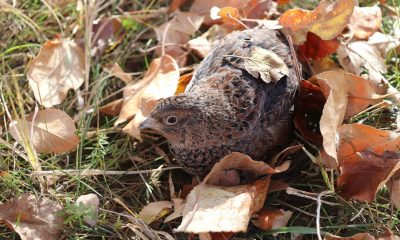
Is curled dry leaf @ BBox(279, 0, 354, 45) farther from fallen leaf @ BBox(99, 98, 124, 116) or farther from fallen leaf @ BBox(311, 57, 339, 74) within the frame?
fallen leaf @ BBox(99, 98, 124, 116)

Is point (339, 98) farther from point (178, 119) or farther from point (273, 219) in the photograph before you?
point (178, 119)

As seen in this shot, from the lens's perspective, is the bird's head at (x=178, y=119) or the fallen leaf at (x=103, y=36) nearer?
the bird's head at (x=178, y=119)

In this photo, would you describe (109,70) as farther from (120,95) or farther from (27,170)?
(27,170)

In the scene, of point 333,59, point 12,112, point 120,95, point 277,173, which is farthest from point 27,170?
point 333,59

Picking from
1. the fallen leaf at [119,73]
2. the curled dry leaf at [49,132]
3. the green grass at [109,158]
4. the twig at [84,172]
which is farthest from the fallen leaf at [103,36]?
the twig at [84,172]

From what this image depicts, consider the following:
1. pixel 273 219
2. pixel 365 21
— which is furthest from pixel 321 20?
pixel 273 219

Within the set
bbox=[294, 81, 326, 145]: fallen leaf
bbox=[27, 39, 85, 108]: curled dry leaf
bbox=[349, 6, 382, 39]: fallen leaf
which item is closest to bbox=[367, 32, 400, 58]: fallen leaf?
bbox=[349, 6, 382, 39]: fallen leaf

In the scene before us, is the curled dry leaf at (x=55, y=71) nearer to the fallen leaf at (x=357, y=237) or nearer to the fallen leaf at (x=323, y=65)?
the fallen leaf at (x=323, y=65)
